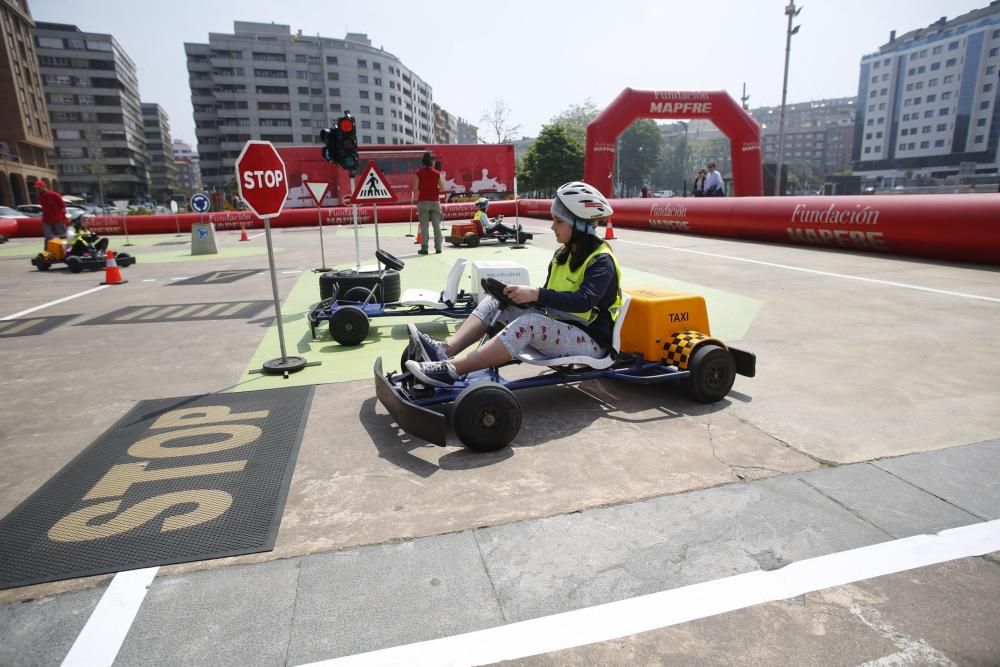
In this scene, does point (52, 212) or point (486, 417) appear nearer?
point (486, 417)

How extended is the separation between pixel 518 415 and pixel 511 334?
56 cm

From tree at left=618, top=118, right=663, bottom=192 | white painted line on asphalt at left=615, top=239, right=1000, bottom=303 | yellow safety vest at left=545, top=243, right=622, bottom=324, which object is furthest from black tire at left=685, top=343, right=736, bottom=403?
tree at left=618, top=118, right=663, bottom=192

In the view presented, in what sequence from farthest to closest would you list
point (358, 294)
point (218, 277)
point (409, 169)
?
point (409, 169) < point (218, 277) < point (358, 294)

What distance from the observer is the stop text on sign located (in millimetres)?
4719

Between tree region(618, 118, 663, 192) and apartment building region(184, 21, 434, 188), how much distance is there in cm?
4467

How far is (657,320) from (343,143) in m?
6.03

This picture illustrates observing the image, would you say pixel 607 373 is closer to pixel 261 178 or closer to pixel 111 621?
pixel 111 621

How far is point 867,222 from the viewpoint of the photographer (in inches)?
455

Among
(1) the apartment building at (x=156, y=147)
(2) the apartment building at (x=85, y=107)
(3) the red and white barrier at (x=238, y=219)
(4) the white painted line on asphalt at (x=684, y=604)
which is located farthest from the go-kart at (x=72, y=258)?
(1) the apartment building at (x=156, y=147)

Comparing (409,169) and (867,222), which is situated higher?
(409,169)

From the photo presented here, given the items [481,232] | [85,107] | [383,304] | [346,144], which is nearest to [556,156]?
[481,232]

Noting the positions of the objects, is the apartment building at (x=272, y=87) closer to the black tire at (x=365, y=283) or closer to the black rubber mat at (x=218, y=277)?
the black rubber mat at (x=218, y=277)

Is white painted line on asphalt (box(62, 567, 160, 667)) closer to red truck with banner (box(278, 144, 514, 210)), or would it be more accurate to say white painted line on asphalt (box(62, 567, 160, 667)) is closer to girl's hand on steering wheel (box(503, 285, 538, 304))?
girl's hand on steering wheel (box(503, 285, 538, 304))

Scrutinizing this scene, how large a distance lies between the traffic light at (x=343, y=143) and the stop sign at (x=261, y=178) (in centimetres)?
353
